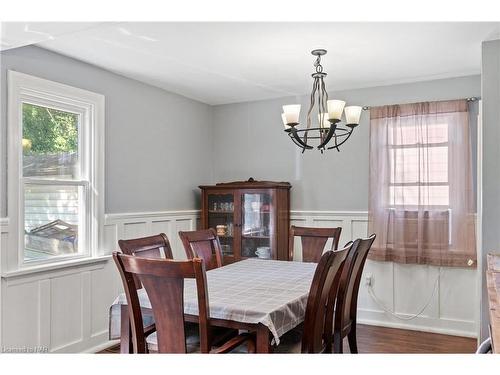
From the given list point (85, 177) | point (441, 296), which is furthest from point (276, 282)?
point (441, 296)

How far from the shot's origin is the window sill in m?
2.81

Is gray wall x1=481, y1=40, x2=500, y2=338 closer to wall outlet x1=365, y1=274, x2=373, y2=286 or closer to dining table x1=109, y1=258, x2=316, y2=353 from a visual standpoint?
dining table x1=109, y1=258, x2=316, y2=353

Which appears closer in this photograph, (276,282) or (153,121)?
(276,282)

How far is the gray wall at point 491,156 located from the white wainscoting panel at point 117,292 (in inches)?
37.1

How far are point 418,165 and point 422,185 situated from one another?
0.59 ft

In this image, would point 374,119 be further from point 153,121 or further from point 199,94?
point 153,121

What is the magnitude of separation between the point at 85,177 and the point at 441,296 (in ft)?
10.5

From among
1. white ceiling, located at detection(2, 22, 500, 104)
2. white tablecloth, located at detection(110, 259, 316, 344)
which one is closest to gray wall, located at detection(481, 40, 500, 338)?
white ceiling, located at detection(2, 22, 500, 104)

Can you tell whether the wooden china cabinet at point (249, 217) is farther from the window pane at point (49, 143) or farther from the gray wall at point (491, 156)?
the gray wall at point (491, 156)

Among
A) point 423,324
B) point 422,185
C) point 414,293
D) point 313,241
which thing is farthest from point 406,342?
point 422,185

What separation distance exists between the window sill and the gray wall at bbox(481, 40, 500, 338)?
110 inches

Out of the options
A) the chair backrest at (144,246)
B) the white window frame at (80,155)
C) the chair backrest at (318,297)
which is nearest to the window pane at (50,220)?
the white window frame at (80,155)
